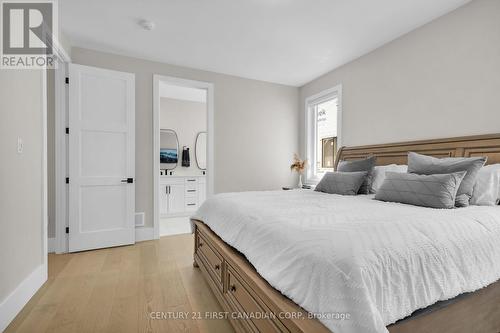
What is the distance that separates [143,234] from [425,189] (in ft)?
11.3

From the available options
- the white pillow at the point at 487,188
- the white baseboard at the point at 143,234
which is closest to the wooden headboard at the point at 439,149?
the white pillow at the point at 487,188

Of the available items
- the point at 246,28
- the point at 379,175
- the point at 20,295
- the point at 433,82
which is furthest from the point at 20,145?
the point at 433,82

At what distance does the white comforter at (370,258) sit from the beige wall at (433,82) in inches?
49.8

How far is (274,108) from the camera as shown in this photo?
15.0 feet

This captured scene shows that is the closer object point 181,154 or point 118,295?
point 118,295

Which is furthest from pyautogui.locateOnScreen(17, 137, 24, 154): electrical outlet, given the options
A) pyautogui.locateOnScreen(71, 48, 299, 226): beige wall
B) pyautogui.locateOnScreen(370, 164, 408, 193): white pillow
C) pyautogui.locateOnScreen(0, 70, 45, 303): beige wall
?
pyautogui.locateOnScreen(370, 164, 408, 193): white pillow

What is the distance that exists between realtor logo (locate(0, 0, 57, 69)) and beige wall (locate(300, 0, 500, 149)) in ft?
12.0

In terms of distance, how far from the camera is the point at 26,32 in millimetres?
2025

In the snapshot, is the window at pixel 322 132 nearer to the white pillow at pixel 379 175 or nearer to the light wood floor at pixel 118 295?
the white pillow at pixel 379 175

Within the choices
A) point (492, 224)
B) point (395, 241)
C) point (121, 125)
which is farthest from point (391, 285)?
point (121, 125)

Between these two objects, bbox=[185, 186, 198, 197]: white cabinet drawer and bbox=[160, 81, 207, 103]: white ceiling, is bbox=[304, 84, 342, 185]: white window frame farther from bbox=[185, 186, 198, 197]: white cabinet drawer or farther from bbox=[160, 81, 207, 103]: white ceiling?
bbox=[185, 186, 198, 197]: white cabinet drawer

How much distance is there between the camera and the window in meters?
4.09

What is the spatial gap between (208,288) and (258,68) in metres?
3.20

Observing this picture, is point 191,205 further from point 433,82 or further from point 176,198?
point 433,82
